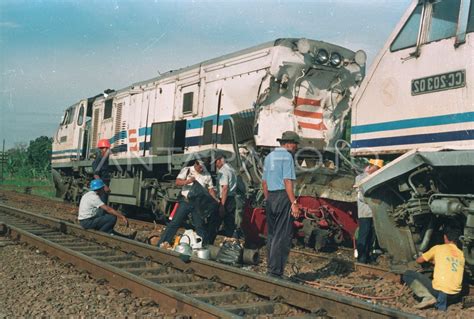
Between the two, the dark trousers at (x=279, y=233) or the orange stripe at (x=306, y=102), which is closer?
the dark trousers at (x=279, y=233)

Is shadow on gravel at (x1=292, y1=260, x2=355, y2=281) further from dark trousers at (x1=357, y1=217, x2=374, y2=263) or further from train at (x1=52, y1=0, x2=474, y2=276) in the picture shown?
train at (x1=52, y1=0, x2=474, y2=276)

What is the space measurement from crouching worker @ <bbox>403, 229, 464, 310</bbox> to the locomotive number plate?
1.47 meters

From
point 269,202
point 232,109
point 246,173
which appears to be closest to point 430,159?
point 269,202

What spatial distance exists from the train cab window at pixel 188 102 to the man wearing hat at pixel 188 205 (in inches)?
136

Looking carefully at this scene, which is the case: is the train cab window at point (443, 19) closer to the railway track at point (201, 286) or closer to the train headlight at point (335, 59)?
the railway track at point (201, 286)

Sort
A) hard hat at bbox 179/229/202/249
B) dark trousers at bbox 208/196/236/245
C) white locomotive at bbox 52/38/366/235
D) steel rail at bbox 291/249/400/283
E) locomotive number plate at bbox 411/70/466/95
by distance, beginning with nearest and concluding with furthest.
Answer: locomotive number plate at bbox 411/70/466/95
steel rail at bbox 291/249/400/283
hard hat at bbox 179/229/202/249
dark trousers at bbox 208/196/236/245
white locomotive at bbox 52/38/366/235

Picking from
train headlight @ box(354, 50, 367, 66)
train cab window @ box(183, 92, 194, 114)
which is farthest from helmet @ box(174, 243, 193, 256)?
train cab window @ box(183, 92, 194, 114)

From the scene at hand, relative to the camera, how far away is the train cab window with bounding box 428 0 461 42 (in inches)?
205

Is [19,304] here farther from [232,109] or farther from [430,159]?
[232,109]

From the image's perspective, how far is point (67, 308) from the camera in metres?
5.01

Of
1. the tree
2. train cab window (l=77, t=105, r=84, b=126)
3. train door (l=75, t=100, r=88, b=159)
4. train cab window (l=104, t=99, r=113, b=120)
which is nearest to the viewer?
train cab window (l=104, t=99, r=113, b=120)

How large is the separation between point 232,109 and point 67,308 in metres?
6.34

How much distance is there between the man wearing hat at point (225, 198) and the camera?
879 cm

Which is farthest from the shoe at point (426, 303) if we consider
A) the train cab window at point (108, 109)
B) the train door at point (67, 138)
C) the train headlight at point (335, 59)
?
the train door at point (67, 138)
